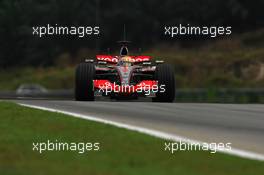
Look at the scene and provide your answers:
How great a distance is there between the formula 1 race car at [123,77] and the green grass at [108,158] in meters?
6.64

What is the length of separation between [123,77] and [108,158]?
10015 millimetres

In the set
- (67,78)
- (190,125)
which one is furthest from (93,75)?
(67,78)

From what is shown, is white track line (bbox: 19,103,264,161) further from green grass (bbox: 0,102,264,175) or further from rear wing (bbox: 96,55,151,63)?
rear wing (bbox: 96,55,151,63)

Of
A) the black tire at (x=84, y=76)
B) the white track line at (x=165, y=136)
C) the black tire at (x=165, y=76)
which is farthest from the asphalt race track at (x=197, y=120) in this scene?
the black tire at (x=165, y=76)

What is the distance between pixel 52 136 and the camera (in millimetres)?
11250

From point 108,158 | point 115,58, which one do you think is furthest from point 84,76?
point 108,158

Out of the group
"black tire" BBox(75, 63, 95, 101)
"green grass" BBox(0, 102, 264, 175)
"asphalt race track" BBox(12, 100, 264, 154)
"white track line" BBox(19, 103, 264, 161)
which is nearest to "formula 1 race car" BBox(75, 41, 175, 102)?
"black tire" BBox(75, 63, 95, 101)

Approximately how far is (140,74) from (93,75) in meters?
1.22

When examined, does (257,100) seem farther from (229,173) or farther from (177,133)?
(229,173)

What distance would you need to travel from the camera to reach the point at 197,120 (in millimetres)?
14453

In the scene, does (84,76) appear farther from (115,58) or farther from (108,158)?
(108,158)

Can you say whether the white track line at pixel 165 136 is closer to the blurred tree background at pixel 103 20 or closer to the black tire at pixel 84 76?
the black tire at pixel 84 76

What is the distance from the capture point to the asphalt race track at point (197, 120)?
11469 mm

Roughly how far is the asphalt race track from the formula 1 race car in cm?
47
